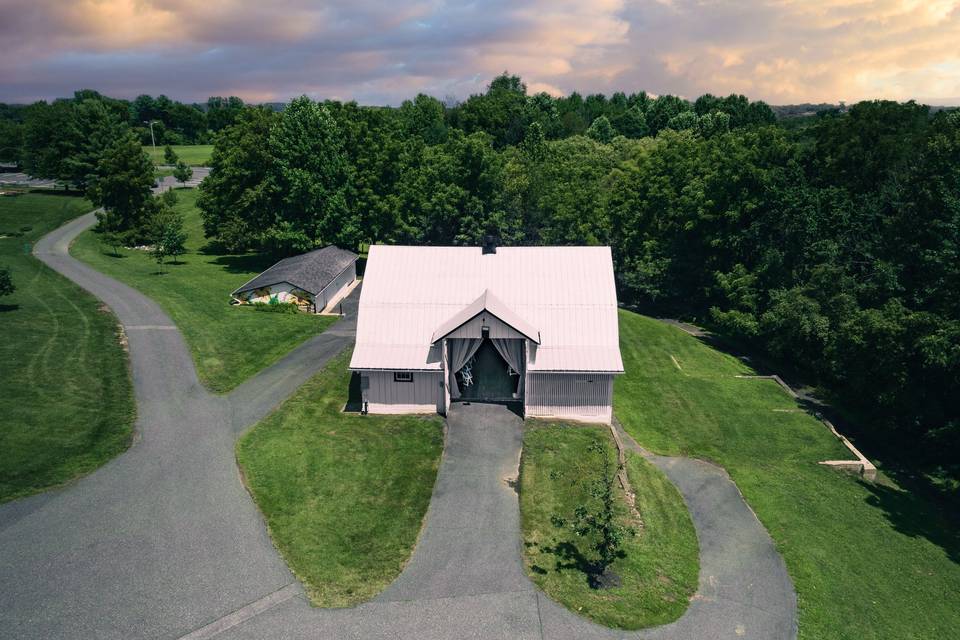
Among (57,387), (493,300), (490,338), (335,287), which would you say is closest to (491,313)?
(490,338)

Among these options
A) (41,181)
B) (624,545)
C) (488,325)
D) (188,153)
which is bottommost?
(624,545)

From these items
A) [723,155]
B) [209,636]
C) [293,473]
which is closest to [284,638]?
[209,636]

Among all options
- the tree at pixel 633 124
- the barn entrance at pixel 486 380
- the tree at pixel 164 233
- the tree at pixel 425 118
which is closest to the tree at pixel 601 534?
the barn entrance at pixel 486 380

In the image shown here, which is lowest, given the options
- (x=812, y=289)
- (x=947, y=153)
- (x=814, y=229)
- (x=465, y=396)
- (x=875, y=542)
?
(x=875, y=542)

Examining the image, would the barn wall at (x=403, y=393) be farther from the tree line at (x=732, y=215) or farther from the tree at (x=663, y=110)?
the tree at (x=663, y=110)

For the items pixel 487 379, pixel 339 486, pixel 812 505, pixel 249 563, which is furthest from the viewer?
pixel 487 379

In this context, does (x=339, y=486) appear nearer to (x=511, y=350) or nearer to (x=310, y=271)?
(x=511, y=350)

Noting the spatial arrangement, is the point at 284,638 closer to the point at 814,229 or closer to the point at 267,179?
the point at 814,229
